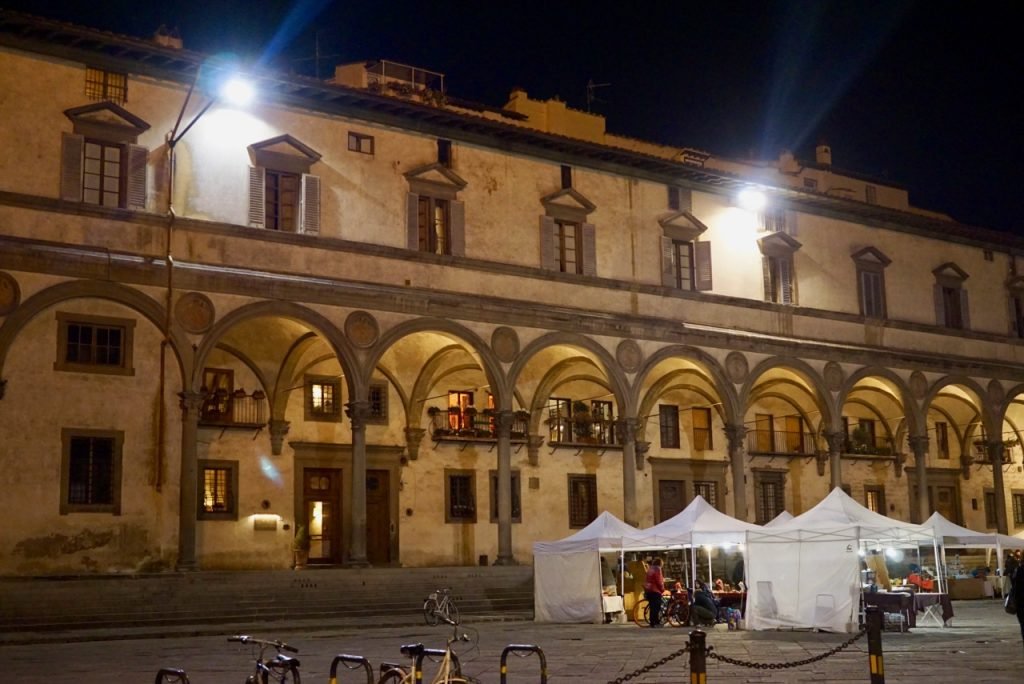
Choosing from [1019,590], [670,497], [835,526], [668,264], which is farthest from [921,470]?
[1019,590]

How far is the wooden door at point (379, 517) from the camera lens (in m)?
29.2

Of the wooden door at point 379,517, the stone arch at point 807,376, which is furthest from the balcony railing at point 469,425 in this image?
the stone arch at point 807,376

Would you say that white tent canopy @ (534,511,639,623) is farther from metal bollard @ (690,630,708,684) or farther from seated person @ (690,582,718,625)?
metal bollard @ (690,630,708,684)

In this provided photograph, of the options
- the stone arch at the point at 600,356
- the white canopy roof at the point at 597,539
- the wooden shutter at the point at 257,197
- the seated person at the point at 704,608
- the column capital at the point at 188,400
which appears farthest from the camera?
the stone arch at the point at 600,356

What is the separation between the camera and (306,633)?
21.1m

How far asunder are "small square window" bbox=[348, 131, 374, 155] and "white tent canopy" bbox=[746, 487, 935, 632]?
482 inches

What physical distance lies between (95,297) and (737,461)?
16915 millimetres

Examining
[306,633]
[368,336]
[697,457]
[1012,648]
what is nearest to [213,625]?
[306,633]

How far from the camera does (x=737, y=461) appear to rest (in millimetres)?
32281

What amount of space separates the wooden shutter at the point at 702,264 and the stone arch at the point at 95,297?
14195mm

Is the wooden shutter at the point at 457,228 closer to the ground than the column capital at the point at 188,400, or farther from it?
farther from it

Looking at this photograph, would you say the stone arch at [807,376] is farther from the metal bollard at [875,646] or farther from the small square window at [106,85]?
the metal bollard at [875,646]

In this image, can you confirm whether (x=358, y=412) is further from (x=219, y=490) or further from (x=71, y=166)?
(x=71, y=166)

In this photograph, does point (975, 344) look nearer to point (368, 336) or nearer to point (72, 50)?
point (368, 336)
